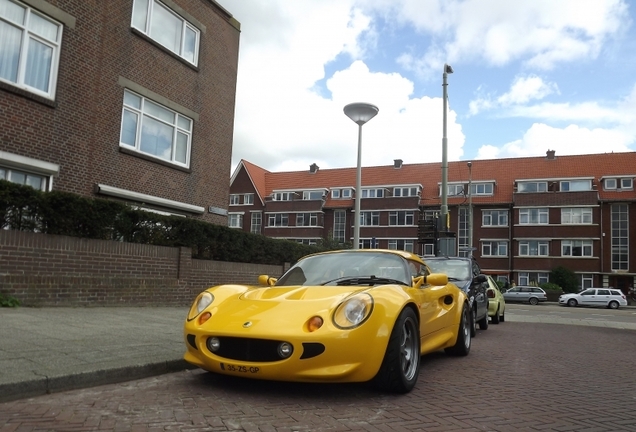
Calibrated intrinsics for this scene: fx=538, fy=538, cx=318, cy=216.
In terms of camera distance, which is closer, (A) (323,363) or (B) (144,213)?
(A) (323,363)

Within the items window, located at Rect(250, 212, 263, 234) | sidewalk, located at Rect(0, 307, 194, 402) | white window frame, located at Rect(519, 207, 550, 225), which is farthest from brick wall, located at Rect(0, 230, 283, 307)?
window, located at Rect(250, 212, 263, 234)

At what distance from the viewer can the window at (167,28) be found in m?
15.4

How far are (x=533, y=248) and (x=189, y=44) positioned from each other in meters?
42.5

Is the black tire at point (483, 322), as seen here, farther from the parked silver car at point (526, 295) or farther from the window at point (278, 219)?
the window at point (278, 219)

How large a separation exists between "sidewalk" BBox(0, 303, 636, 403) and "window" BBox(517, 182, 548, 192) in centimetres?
4967

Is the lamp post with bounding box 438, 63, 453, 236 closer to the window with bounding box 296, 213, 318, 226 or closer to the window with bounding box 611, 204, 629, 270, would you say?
the window with bounding box 611, 204, 629, 270

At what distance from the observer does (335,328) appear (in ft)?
14.0

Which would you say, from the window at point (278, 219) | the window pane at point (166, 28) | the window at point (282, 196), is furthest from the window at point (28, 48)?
the window at point (282, 196)

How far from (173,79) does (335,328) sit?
13928 millimetres

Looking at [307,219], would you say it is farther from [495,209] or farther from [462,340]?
[462,340]

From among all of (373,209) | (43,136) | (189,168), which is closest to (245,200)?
(373,209)

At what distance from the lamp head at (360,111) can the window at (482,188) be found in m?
44.5

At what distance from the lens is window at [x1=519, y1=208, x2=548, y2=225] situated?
5103 centimetres

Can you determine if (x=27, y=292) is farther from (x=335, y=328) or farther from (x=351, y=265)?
(x=335, y=328)
